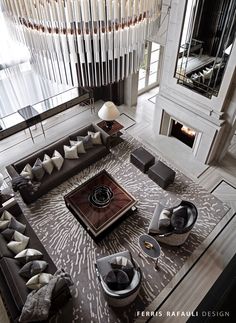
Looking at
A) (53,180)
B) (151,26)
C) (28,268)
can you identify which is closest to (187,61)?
(53,180)

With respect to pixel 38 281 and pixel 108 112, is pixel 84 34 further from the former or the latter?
pixel 108 112

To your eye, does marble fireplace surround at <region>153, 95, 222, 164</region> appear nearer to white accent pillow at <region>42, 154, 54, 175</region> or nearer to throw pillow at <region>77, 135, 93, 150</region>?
throw pillow at <region>77, 135, 93, 150</region>

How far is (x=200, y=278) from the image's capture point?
4227mm

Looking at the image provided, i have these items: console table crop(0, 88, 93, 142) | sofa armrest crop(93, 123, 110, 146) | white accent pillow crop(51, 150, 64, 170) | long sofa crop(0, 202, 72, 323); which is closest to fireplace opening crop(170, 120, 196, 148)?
sofa armrest crop(93, 123, 110, 146)

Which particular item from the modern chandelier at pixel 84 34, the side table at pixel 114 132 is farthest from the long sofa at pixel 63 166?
the modern chandelier at pixel 84 34

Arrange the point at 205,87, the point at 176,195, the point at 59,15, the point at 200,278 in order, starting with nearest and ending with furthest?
1. the point at 59,15
2. the point at 200,278
3. the point at 205,87
4. the point at 176,195

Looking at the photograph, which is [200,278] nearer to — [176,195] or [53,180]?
[176,195]

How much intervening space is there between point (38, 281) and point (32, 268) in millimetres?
211

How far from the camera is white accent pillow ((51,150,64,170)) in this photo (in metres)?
5.30

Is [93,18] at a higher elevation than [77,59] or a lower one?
higher

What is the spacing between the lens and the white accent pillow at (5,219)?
13.7 ft

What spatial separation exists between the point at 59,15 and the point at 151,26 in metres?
0.46

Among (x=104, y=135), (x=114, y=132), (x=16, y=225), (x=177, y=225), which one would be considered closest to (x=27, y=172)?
(x=16, y=225)

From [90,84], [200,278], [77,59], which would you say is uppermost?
[77,59]
